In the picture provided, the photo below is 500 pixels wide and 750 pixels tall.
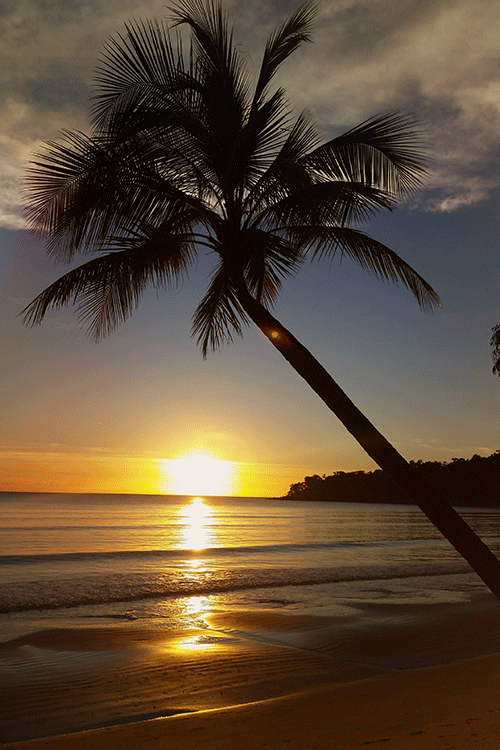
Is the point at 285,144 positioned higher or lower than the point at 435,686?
higher

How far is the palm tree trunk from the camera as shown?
5664mm

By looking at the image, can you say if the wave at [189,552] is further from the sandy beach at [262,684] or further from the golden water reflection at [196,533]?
the sandy beach at [262,684]

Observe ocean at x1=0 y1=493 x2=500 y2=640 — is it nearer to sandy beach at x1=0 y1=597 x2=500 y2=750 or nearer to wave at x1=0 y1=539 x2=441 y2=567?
wave at x1=0 y1=539 x2=441 y2=567

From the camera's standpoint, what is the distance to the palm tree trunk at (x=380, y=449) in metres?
5.66

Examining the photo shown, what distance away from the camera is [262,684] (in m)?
6.44

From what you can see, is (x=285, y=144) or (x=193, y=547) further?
(x=193, y=547)

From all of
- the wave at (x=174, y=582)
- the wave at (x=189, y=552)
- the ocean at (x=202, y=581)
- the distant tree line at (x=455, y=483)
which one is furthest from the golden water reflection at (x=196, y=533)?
the distant tree line at (x=455, y=483)

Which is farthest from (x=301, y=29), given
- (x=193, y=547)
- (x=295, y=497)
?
(x=295, y=497)

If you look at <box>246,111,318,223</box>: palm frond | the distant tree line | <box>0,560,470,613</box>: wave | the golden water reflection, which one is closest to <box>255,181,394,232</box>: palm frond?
<box>246,111,318,223</box>: palm frond

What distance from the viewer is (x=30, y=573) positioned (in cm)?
1714

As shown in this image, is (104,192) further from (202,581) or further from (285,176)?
(202,581)

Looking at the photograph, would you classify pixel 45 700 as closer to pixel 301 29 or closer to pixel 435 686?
pixel 435 686

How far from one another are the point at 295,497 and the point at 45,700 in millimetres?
198256

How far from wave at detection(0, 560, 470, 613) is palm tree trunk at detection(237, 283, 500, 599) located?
332 inches
